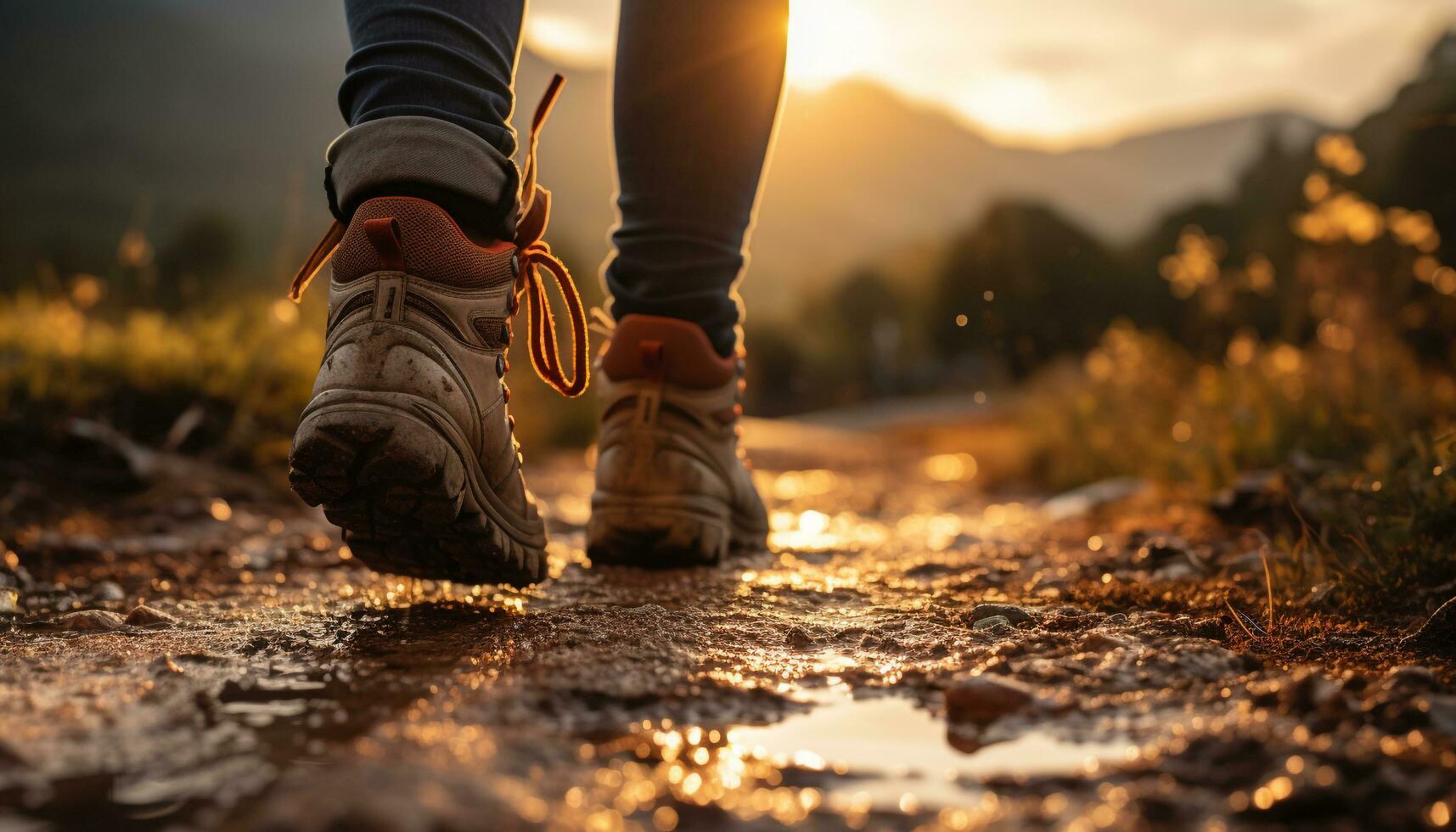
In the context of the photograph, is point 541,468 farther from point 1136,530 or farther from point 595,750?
point 595,750

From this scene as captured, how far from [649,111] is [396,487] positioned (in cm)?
92

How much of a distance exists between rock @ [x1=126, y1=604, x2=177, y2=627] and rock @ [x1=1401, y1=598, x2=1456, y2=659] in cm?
168

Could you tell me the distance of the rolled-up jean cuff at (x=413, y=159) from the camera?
1.38m

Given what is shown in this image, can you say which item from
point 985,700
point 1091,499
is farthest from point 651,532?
point 1091,499

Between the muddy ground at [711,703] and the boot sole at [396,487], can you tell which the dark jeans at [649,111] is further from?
the muddy ground at [711,703]

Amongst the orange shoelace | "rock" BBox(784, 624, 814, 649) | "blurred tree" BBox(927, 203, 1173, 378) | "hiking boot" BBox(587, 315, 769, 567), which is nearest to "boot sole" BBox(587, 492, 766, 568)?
"hiking boot" BBox(587, 315, 769, 567)

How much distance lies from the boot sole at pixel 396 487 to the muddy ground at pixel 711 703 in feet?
0.33

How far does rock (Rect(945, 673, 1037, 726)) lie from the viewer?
0.95 m

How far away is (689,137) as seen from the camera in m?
1.86

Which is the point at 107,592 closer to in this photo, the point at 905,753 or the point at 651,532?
the point at 651,532

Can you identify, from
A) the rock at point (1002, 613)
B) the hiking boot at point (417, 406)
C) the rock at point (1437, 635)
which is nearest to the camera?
the rock at point (1437, 635)

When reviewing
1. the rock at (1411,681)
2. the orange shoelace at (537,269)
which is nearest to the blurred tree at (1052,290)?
the orange shoelace at (537,269)

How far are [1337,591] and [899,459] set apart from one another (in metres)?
6.38

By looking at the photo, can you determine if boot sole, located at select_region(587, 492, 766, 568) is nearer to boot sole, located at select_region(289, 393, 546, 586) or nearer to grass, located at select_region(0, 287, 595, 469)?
boot sole, located at select_region(289, 393, 546, 586)
